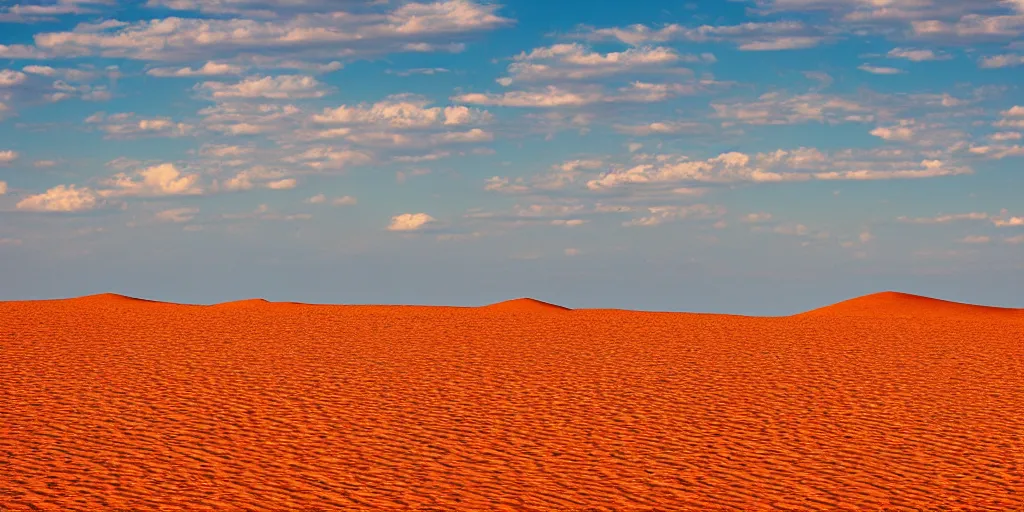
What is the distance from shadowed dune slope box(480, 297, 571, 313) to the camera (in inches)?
1512

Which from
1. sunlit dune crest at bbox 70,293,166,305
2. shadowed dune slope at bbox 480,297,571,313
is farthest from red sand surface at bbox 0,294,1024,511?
sunlit dune crest at bbox 70,293,166,305

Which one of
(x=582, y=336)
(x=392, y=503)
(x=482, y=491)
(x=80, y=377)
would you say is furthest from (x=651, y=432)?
(x=582, y=336)

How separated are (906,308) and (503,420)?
1111 inches

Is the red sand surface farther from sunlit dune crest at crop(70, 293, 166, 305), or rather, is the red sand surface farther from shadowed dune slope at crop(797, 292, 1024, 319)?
sunlit dune crest at crop(70, 293, 166, 305)

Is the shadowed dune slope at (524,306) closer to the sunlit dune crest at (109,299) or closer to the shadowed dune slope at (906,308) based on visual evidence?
the shadowed dune slope at (906,308)

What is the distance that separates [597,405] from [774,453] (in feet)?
13.2

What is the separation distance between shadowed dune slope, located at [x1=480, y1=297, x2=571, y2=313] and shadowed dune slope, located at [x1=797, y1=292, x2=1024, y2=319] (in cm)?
964

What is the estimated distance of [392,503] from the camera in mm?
10820

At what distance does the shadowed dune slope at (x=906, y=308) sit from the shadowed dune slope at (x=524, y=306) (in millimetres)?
9644

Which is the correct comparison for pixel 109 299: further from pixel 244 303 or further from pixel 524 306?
pixel 524 306

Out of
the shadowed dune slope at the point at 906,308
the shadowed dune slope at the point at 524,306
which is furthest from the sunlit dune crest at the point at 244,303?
the shadowed dune slope at the point at 906,308

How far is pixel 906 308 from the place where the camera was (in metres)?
39.3

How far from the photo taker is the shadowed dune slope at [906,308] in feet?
126

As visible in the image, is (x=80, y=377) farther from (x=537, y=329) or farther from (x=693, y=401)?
(x=537, y=329)
